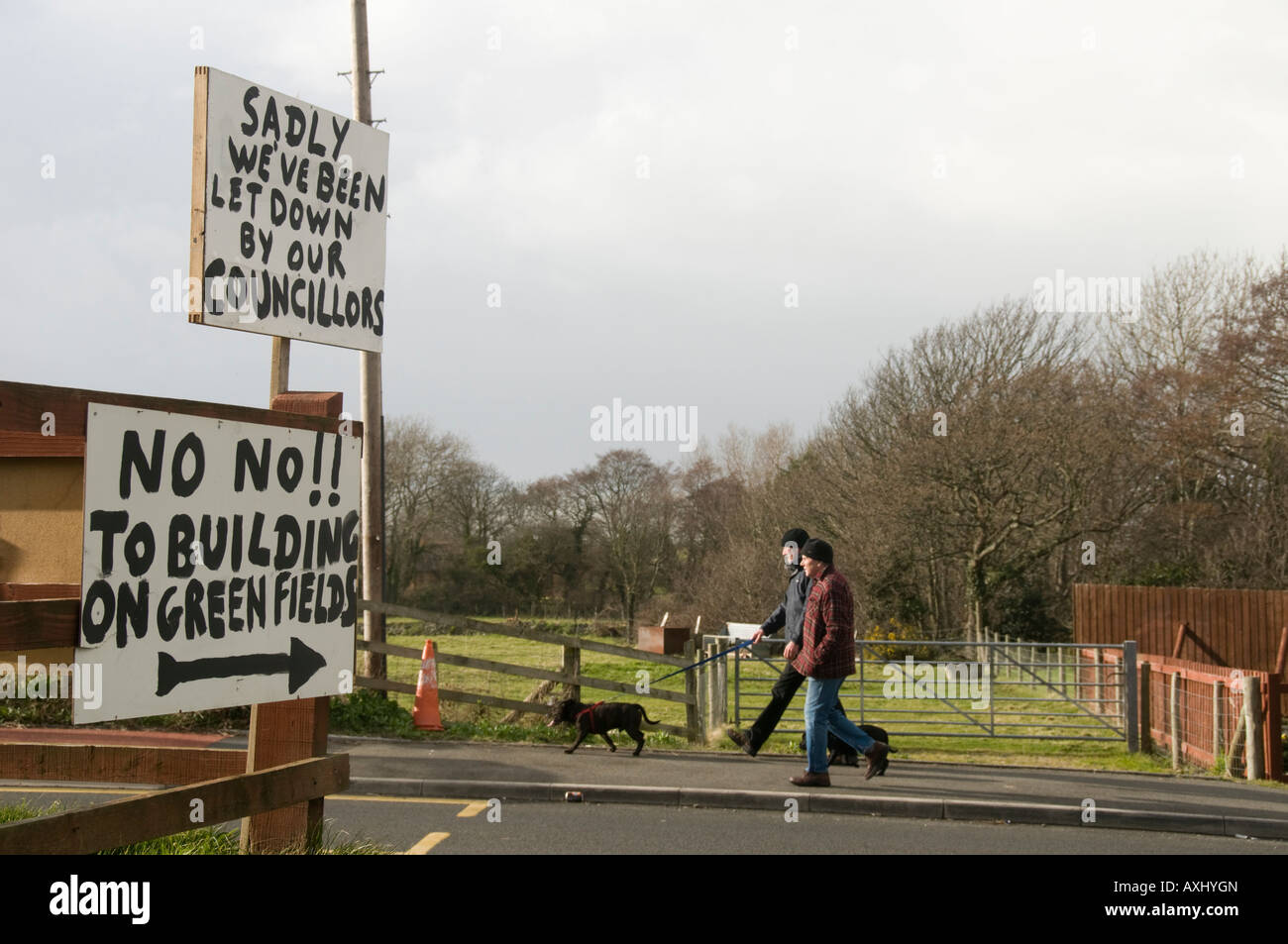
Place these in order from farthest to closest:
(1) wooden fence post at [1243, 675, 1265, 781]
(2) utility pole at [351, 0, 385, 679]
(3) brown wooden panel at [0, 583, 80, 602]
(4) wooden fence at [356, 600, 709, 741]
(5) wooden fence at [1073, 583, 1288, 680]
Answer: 1. (5) wooden fence at [1073, 583, 1288, 680]
2. (2) utility pole at [351, 0, 385, 679]
3. (4) wooden fence at [356, 600, 709, 741]
4. (1) wooden fence post at [1243, 675, 1265, 781]
5. (3) brown wooden panel at [0, 583, 80, 602]

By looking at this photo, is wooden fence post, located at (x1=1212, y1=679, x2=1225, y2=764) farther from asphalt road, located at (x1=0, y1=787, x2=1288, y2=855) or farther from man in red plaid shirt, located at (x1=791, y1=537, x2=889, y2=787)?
man in red plaid shirt, located at (x1=791, y1=537, x2=889, y2=787)

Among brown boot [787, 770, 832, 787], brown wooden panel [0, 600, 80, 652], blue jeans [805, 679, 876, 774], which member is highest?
brown wooden panel [0, 600, 80, 652]

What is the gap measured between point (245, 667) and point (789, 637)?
6259 millimetres

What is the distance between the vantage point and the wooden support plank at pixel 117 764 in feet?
14.3

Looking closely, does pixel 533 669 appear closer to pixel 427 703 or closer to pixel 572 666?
pixel 572 666

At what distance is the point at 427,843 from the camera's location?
6.97 metres

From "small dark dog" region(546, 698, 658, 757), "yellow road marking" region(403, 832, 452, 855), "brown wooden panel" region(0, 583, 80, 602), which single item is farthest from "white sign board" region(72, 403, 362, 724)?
"small dark dog" region(546, 698, 658, 757)

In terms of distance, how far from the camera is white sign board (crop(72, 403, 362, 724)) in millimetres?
3549

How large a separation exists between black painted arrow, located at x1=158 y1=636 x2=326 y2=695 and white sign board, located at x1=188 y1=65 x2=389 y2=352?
1366 mm

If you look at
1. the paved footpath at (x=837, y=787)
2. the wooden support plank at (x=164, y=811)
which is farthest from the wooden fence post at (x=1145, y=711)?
the wooden support plank at (x=164, y=811)

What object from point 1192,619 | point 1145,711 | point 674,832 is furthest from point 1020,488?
point 674,832

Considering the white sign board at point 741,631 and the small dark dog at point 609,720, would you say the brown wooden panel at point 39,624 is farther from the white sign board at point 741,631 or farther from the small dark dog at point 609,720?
the white sign board at point 741,631
